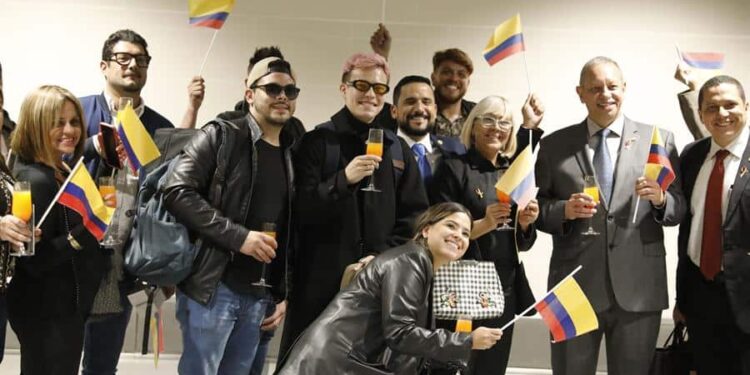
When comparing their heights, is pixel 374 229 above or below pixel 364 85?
below

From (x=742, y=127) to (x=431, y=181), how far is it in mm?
1492

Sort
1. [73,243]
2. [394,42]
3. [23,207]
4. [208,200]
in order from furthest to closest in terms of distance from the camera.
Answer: [394,42]
[208,200]
[73,243]
[23,207]

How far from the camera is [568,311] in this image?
461cm

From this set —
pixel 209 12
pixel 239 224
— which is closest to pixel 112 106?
pixel 209 12

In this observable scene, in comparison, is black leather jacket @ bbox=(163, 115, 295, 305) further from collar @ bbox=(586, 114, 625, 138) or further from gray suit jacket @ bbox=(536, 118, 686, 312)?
collar @ bbox=(586, 114, 625, 138)

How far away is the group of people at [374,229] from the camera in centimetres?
435

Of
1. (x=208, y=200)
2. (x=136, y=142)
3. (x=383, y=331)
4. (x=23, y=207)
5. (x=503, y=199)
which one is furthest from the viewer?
(x=503, y=199)

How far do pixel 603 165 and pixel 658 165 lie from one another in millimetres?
267

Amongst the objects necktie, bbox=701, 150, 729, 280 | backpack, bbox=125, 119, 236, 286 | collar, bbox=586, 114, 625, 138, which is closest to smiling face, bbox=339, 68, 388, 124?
backpack, bbox=125, 119, 236, 286

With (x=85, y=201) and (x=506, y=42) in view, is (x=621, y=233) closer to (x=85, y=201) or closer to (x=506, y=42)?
(x=506, y=42)

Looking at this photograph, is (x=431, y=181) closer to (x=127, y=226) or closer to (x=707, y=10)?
(x=127, y=226)

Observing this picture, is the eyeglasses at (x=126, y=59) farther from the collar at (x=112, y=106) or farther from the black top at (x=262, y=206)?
the black top at (x=262, y=206)

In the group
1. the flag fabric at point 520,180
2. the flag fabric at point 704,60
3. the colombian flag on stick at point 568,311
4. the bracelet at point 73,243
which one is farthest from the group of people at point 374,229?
the flag fabric at point 704,60

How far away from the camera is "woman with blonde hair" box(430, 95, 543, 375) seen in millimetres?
5121
